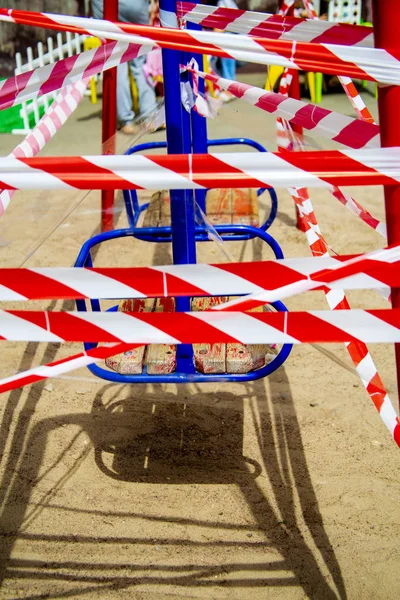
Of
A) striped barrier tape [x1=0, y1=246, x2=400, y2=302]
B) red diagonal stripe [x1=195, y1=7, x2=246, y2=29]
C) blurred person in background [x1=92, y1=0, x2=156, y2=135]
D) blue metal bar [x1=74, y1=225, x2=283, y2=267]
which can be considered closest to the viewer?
striped barrier tape [x1=0, y1=246, x2=400, y2=302]

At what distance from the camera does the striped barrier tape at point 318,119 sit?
5.64 feet

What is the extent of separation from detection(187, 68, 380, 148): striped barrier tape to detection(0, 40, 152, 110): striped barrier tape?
14.4 inches

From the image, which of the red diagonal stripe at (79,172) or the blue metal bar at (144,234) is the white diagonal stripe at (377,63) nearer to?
the red diagonal stripe at (79,172)

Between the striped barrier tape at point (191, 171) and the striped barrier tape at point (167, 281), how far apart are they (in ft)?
0.58

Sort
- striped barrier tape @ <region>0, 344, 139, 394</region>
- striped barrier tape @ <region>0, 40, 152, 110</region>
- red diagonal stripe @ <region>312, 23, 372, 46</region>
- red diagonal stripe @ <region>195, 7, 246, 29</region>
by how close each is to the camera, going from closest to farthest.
Answer: striped barrier tape @ <region>0, 344, 139, 394</region>
red diagonal stripe @ <region>312, 23, 372, 46</region>
striped barrier tape @ <region>0, 40, 152, 110</region>
red diagonal stripe @ <region>195, 7, 246, 29</region>

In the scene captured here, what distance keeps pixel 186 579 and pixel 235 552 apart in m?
0.19

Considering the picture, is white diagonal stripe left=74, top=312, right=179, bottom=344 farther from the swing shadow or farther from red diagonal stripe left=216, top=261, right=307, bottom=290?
the swing shadow

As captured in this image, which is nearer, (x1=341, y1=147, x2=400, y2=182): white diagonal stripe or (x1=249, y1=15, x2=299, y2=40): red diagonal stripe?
(x1=341, y1=147, x2=400, y2=182): white diagonal stripe

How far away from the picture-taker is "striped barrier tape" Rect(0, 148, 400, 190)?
1.47m

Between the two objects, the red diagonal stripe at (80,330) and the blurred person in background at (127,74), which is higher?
the blurred person in background at (127,74)

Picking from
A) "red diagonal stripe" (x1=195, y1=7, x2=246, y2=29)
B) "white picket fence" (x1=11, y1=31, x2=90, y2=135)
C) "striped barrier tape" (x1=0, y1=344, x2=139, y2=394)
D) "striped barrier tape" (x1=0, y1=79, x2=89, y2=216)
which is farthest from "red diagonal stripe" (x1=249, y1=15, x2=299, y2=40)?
"white picket fence" (x1=11, y1=31, x2=90, y2=135)

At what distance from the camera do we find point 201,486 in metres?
2.57

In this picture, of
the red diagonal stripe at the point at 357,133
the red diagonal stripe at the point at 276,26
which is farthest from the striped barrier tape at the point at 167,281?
the red diagonal stripe at the point at 276,26

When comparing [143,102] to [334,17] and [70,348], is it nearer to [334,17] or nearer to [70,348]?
[334,17]
